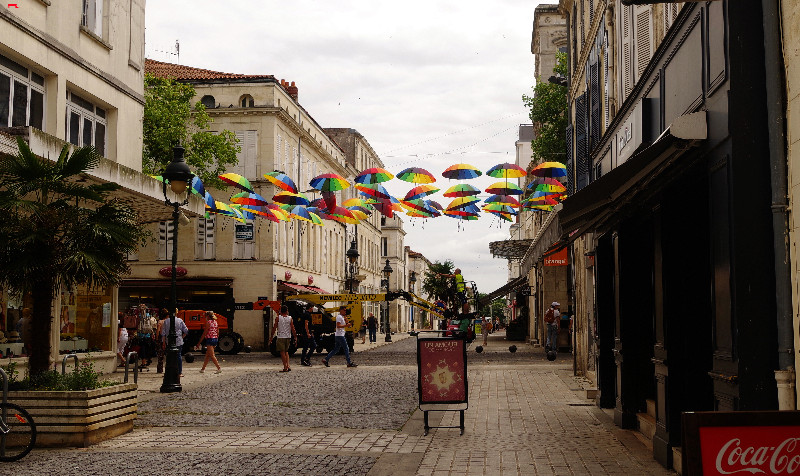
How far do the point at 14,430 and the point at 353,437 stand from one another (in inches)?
143

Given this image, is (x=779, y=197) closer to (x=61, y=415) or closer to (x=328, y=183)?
(x=61, y=415)

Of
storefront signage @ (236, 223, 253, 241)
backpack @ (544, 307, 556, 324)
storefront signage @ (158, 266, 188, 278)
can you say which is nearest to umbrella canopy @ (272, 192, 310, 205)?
backpack @ (544, 307, 556, 324)

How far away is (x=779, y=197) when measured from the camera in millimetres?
→ 5945

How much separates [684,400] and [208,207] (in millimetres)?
17906

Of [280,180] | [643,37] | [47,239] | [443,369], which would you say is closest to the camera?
[47,239]

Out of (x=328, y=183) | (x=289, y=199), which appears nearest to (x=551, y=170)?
(x=328, y=183)

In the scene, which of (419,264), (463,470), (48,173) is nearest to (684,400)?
(463,470)

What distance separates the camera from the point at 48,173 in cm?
1023

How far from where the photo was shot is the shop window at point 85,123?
61.9 ft

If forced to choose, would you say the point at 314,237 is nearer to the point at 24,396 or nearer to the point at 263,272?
the point at 263,272

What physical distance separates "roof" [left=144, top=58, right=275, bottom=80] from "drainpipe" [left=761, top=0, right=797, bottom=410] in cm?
3988

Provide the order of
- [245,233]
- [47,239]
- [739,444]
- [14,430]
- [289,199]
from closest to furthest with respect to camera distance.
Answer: [739,444], [14,430], [47,239], [289,199], [245,233]

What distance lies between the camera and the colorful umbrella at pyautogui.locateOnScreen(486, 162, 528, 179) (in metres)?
21.6

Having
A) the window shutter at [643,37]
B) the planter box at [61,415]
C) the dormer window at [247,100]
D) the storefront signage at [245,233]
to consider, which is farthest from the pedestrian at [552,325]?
the dormer window at [247,100]
